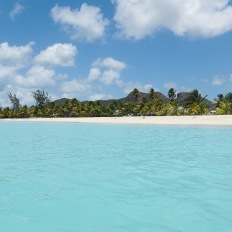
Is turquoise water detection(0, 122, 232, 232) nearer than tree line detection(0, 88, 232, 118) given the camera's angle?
Yes

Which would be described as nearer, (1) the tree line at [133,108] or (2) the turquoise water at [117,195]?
(2) the turquoise water at [117,195]

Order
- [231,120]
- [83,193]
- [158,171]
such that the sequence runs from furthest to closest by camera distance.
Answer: [231,120], [158,171], [83,193]

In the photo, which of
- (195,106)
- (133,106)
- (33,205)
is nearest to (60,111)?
(133,106)

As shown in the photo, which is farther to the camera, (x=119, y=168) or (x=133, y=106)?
(x=133, y=106)

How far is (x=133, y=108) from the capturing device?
8481cm

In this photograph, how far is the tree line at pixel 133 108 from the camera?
68125mm

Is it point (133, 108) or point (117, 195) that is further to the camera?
point (133, 108)

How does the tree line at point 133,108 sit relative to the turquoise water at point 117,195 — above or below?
above

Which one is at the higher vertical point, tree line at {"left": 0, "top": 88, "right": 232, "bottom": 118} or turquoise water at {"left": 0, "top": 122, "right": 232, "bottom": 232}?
tree line at {"left": 0, "top": 88, "right": 232, "bottom": 118}

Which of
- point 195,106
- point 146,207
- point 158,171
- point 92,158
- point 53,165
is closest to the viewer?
point 146,207

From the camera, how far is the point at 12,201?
6633 millimetres

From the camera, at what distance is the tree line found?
224 feet

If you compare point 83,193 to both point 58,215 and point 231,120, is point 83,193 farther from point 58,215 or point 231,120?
point 231,120

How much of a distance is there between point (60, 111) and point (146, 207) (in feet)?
309
